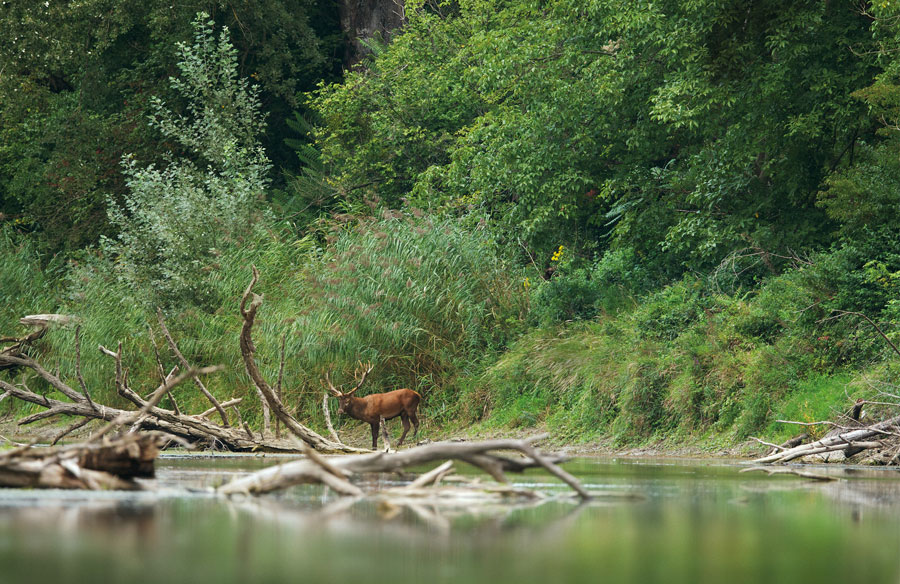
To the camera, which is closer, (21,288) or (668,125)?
(668,125)

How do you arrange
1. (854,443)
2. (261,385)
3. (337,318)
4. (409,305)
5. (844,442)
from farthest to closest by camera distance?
(409,305) < (337,318) < (844,442) < (854,443) < (261,385)

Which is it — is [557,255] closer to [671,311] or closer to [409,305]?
[409,305]

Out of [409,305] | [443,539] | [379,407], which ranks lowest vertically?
[443,539]

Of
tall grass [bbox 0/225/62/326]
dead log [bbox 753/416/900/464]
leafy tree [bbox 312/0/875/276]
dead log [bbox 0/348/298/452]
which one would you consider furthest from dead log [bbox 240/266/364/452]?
tall grass [bbox 0/225/62/326]

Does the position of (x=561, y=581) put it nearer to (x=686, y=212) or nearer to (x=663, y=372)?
(x=663, y=372)

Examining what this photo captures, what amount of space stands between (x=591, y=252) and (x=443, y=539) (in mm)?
18766

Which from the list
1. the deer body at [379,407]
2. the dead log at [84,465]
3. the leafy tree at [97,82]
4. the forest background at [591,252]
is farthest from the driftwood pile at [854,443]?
the leafy tree at [97,82]

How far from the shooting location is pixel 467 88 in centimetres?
2764

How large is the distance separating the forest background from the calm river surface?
7926 mm

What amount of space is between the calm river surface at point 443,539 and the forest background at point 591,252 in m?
7.93

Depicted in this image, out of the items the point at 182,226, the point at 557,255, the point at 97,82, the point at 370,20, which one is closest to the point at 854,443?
the point at 557,255

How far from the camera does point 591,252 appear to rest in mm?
23828

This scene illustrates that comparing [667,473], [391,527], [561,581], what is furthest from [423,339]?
[561,581]

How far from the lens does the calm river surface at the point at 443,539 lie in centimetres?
429
